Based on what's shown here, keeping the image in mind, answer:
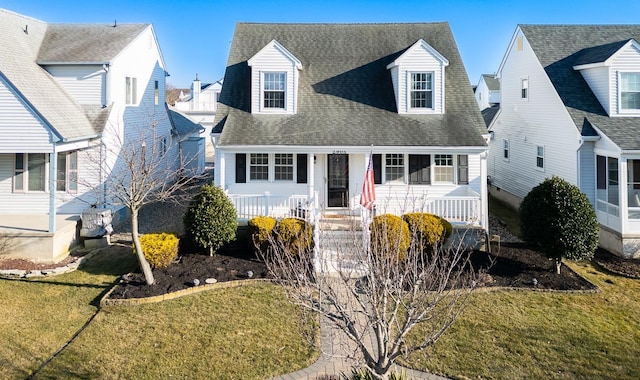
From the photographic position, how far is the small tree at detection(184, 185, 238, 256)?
13.5m

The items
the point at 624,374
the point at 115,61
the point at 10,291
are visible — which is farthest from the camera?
the point at 115,61

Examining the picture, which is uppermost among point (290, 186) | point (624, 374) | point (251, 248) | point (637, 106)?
point (637, 106)

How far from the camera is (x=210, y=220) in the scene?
13508 millimetres

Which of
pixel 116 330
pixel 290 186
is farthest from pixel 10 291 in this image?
pixel 290 186

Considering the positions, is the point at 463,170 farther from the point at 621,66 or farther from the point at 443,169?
the point at 621,66

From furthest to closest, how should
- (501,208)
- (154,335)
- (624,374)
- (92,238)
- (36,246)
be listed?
(501,208) < (92,238) < (36,246) < (154,335) < (624,374)

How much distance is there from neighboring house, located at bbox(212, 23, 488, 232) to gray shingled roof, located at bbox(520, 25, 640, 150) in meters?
3.74

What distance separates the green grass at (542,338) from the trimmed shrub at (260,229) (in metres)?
6.17

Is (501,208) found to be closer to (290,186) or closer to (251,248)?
(290,186)

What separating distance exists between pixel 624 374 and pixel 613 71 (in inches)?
512

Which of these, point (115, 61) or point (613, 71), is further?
point (115, 61)

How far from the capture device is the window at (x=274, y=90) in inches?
692

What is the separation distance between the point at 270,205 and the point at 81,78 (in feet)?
30.5

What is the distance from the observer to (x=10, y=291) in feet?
36.7
